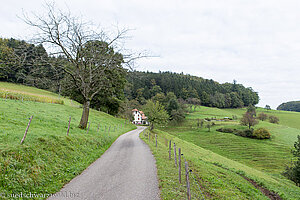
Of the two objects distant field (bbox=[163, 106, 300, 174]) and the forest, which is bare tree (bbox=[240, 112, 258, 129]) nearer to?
distant field (bbox=[163, 106, 300, 174])

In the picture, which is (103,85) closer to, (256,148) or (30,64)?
(30,64)

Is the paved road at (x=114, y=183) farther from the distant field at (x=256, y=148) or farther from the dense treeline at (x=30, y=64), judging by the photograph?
the distant field at (x=256, y=148)

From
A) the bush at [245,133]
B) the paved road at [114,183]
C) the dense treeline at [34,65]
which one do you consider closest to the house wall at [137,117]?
the bush at [245,133]

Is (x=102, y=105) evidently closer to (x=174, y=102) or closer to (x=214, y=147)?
(x=214, y=147)

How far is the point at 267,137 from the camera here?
46.8m

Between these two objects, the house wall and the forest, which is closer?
the forest

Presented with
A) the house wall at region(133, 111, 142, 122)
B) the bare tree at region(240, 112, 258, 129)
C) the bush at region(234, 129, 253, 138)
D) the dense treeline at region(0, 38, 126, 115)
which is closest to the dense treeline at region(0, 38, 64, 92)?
the dense treeline at region(0, 38, 126, 115)

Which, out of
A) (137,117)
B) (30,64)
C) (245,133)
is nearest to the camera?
(30,64)

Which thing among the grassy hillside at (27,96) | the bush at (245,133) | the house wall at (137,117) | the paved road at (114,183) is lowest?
the house wall at (137,117)

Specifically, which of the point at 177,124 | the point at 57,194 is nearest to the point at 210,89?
the point at 177,124

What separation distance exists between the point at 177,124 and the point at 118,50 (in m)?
61.5

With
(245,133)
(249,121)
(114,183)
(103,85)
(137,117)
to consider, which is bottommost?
(137,117)

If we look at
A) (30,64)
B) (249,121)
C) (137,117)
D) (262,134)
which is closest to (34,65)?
(30,64)

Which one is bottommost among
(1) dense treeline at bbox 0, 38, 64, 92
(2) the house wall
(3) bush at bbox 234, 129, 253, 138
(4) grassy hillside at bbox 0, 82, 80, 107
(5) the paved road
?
(2) the house wall
